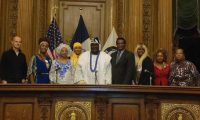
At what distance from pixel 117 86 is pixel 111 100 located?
304 millimetres

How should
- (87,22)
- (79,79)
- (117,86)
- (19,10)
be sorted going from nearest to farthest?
(117,86) < (79,79) < (19,10) < (87,22)

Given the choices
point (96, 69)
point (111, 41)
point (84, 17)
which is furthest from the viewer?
point (84, 17)

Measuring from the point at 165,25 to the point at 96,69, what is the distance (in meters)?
3.61

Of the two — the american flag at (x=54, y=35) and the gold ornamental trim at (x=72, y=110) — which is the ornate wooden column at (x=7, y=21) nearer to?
the american flag at (x=54, y=35)

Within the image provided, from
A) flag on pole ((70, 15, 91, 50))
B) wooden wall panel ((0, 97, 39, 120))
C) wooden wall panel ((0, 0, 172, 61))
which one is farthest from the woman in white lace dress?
A: wooden wall panel ((0, 0, 172, 61))

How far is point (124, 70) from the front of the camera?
26.5ft

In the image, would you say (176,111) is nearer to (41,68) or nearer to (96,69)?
(96,69)

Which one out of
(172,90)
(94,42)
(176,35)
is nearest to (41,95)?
(94,42)

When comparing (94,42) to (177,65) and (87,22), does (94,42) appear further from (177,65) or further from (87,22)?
(87,22)

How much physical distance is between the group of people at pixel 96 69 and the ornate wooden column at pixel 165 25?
2.72m

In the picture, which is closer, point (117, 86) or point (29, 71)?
point (117, 86)

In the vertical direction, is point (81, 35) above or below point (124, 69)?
above

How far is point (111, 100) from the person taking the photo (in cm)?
761

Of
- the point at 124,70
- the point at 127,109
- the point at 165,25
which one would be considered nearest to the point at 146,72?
the point at 124,70
